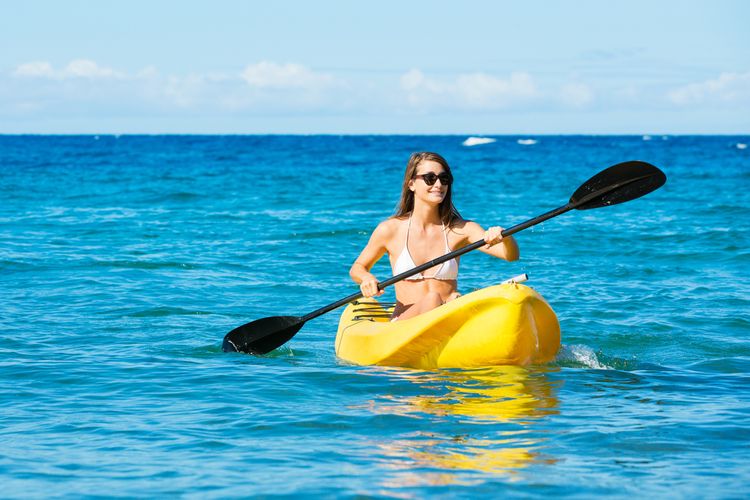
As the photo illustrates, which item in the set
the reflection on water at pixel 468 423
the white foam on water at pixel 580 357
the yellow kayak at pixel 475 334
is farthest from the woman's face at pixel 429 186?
the white foam on water at pixel 580 357

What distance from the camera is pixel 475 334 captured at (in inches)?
235

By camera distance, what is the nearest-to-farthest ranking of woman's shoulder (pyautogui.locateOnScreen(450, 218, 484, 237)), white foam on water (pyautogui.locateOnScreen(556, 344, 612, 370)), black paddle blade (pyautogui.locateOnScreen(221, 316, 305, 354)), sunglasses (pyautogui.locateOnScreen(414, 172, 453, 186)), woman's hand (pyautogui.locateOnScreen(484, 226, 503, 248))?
woman's hand (pyautogui.locateOnScreen(484, 226, 503, 248)) → sunglasses (pyautogui.locateOnScreen(414, 172, 453, 186)) → woman's shoulder (pyautogui.locateOnScreen(450, 218, 484, 237)) → white foam on water (pyautogui.locateOnScreen(556, 344, 612, 370)) → black paddle blade (pyautogui.locateOnScreen(221, 316, 305, 354))

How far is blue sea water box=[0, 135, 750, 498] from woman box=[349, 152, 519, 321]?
58 cm

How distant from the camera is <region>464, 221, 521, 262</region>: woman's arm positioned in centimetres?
593

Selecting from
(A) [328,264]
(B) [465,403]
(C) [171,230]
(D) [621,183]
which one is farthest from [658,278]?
(C) [171,230]

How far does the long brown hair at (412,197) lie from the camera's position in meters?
6.24

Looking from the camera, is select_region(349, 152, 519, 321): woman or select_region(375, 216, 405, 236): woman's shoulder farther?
select_region(375, 216, 405, 236): woman's shoulder

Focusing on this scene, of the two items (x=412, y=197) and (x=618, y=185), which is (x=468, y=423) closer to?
(x=412, y=197)

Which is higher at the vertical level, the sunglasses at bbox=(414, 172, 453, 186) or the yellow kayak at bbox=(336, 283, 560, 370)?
the sunglasses at bbox=(414, 172, 453, 186)

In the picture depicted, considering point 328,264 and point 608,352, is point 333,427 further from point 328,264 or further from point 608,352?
point 328,264

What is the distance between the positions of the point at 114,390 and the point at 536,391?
238 centimetres

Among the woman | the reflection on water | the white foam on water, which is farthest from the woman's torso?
the white foam on water

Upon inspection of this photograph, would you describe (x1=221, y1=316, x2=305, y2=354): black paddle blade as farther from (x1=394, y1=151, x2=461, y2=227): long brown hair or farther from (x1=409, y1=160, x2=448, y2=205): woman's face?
A: (x1=409, y1=160, x2=448, y2=205): woman's face

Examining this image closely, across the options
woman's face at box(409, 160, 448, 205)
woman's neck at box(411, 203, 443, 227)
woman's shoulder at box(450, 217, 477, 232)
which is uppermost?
woman's face at box(409, 160, 448, 205)
